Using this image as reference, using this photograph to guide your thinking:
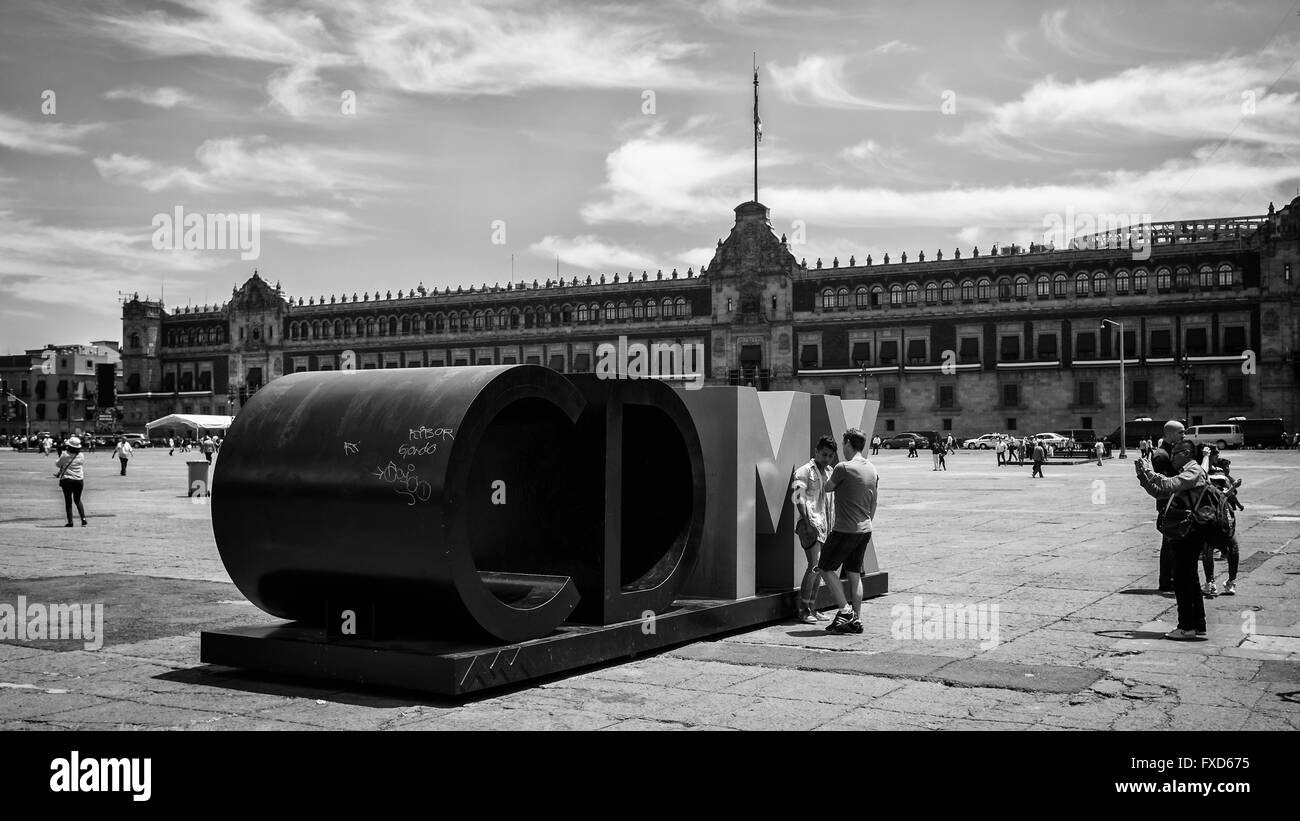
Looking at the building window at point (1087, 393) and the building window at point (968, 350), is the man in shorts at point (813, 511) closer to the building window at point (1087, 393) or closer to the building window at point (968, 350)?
the building window at point (1087, 393)

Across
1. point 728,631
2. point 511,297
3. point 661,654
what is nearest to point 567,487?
point 661,654

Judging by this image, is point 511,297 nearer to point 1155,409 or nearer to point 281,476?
point 1155,409

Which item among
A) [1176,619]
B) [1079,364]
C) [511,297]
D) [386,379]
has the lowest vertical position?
[1176,619]

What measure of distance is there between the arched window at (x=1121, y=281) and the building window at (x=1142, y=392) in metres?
6.44

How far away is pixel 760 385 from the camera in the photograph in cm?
8000

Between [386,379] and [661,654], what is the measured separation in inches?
105

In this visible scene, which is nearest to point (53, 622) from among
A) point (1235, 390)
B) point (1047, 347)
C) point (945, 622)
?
point (945, 622)

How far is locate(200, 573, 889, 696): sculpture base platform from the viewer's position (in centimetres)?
598

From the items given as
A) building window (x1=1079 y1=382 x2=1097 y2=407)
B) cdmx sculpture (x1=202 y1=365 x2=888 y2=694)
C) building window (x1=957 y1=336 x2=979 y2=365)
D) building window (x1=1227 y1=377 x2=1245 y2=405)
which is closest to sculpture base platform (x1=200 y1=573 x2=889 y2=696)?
cdmx sculpture (x1=202 y1=365 x2=888 y2=694)

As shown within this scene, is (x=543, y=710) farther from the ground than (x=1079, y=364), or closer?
closer

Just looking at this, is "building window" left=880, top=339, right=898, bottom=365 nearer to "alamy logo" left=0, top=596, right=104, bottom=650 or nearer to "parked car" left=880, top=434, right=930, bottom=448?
"parked car" left=880, top=434, right=930, bottom=448

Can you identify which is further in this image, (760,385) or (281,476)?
(760,385)

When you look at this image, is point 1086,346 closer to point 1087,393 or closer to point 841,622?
point 1087,393
